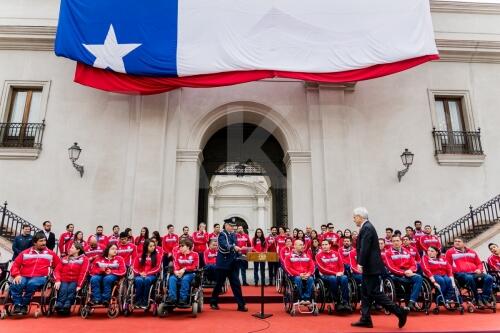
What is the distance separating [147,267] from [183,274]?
81cm

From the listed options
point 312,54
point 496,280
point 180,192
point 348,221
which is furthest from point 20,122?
point 496,280

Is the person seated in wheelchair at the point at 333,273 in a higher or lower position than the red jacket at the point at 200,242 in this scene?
lower

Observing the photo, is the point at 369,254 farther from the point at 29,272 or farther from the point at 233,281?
the point at 29,272

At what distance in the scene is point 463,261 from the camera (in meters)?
7.21

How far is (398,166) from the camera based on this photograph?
1178 centimetres

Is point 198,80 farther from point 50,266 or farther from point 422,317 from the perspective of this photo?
point 422,317

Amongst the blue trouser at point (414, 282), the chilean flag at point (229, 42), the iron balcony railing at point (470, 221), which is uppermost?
the chilean flag at point (229, 42)

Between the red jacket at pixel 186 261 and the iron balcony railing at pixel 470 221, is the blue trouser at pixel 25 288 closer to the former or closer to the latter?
the red jacket at pixel 186 261

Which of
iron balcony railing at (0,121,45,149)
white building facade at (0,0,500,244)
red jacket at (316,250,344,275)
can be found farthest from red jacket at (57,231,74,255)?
red jacket at (316,250,344,275)

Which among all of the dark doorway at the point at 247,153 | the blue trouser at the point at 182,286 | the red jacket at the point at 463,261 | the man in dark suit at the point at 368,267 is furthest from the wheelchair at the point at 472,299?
the dark doorway at the point at 247,153

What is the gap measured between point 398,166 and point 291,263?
680cm

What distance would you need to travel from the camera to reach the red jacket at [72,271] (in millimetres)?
6164

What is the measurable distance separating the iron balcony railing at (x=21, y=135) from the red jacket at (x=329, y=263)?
983cm

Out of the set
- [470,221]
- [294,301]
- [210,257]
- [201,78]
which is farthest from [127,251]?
[470,221]
